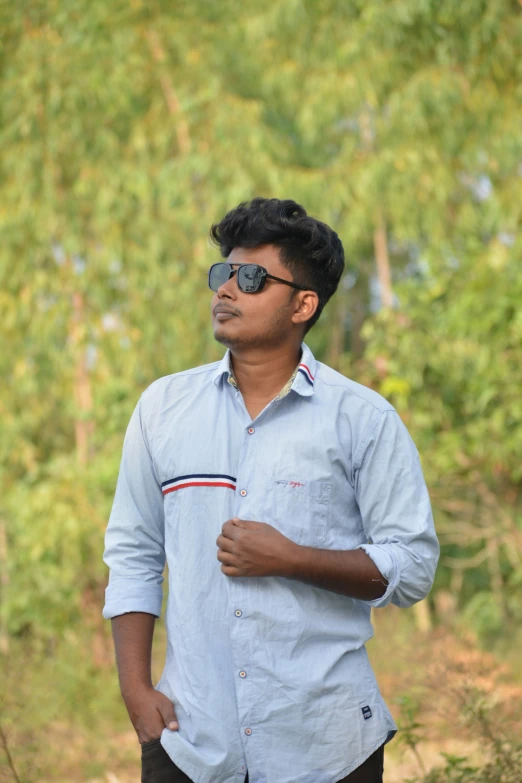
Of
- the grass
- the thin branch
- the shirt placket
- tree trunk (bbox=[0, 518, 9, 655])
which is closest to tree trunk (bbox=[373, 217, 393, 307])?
the thin branch

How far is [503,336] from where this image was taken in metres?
5.68

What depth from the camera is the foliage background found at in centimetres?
778

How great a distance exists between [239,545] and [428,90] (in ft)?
18.4

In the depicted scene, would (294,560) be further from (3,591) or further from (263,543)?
(3,591)

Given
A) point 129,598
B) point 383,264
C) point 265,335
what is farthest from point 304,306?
point 383,264

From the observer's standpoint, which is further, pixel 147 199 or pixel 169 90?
pixel 169 90

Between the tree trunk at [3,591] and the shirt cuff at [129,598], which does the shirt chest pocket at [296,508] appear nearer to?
the shirt cuff at [129,598]

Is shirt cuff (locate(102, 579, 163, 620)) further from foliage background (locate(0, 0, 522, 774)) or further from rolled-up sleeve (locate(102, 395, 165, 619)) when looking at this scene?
foliage background (locate(0, 0, 522, 774))

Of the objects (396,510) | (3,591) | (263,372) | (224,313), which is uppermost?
(224,313)

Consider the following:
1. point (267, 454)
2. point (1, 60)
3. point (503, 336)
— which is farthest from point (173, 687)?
point (1, 60)

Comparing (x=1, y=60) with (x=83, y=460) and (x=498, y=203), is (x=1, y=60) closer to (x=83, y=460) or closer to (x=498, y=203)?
(x=83, y=460)

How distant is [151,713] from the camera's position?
6.41 feet

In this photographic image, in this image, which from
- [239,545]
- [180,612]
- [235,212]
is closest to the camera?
[239,545]

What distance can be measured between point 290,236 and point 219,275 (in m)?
0.17
